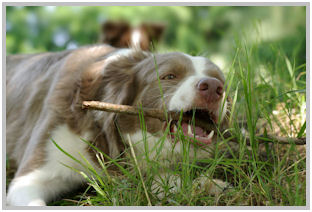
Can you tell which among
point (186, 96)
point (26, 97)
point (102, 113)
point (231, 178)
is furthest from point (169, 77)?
point (26, 97)

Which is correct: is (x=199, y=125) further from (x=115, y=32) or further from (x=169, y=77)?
(x=115, y=32)

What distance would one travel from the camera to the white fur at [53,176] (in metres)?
2.66

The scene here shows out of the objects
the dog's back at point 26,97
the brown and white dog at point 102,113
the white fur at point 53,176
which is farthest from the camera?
the dog's back at point 26,97

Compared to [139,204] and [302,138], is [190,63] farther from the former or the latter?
[139,204]

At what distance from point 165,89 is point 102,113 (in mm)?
481

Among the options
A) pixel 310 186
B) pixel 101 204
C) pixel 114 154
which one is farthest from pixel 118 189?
pixel 310 186

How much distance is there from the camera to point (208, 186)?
7.23 ft

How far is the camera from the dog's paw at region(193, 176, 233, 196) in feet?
7.15

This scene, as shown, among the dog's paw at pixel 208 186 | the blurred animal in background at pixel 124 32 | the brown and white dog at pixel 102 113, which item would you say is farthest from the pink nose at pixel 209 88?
the blurred animal in background at pixel 124 32

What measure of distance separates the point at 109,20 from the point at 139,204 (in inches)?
207

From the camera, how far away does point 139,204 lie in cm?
212

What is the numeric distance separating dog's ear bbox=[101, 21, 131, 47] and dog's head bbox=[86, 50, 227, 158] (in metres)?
4.06

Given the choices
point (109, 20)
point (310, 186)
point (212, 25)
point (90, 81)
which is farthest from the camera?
point (212, 25)

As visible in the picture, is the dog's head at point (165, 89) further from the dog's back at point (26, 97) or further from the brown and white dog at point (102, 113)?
the dog's back at point (26, 97)
